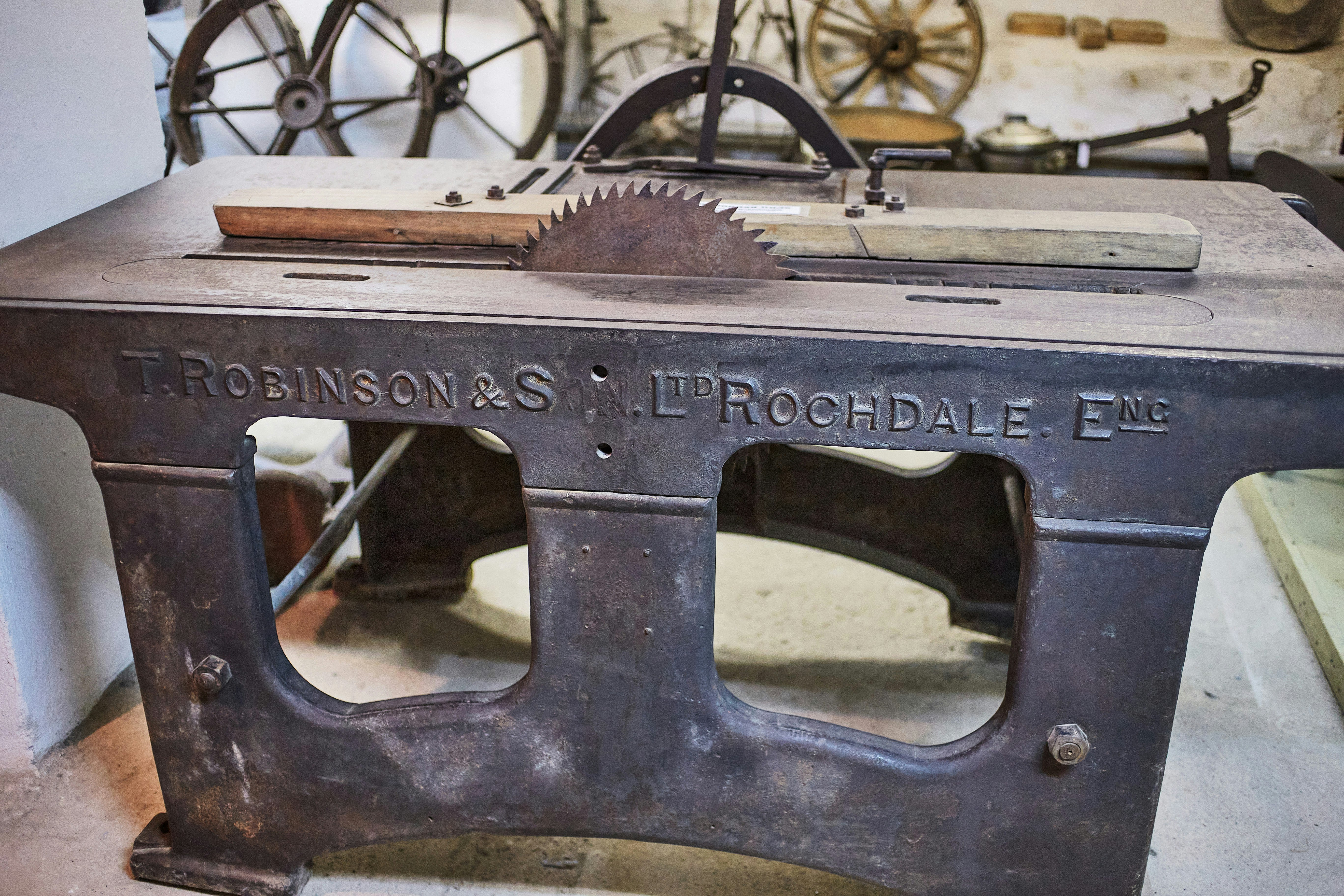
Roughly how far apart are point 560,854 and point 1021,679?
0.82 meters

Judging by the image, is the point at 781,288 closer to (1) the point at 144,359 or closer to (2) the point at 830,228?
(2) the point at 830,228

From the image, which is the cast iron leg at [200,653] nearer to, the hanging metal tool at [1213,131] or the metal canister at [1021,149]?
the metal canister at [1021,149]

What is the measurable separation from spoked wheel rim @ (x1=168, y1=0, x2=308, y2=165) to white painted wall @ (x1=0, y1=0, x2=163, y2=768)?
73.3 inches

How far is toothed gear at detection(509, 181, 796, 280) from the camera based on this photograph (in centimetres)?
153

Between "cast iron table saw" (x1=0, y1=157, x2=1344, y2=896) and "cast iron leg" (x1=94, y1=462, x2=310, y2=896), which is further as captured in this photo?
"cast iron leg" (x1=94, y1=462, x2=310, y2=896)

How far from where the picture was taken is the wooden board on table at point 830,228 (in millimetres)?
1634

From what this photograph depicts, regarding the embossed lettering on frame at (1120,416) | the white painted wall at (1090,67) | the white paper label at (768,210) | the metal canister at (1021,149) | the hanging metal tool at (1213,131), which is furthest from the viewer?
the white painted wall at (1090,67)

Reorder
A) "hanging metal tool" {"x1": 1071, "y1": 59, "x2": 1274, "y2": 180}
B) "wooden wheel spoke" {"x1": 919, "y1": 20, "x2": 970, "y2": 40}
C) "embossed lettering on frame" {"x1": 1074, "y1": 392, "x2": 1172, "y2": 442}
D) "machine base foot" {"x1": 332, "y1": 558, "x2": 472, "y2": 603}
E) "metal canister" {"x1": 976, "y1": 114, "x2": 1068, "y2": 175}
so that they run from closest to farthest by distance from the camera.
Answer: "embossed lettering on frame" {"x1": 1074, "y1": 392, "x2": 1172, "y2": 442} < "machine base foot" {"x1": 332, "y1": 558, "x2": 472, "y2": 603} < "hanging metal tool" {"x1": 1071, "y1": 59, "x2": 1274, "y2": 180} < "metal canister" {"x1": 976, "y1": 114, "x2": 1068, "y2": 175} < "wooden wheel spoke" {"x1": 919, "y1": 20, "x2": 970, "y2": 40}

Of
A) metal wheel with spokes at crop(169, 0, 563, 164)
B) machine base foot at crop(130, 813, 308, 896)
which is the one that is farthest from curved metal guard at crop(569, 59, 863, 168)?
metal wheel with spokes at crop(169, 0, 563, 164)

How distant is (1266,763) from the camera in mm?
2092

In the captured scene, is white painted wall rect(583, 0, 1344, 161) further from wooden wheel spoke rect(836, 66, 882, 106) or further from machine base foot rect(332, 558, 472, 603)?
machine base foot rect(332, 558, 472, 603)

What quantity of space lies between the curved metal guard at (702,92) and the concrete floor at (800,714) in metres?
0.97

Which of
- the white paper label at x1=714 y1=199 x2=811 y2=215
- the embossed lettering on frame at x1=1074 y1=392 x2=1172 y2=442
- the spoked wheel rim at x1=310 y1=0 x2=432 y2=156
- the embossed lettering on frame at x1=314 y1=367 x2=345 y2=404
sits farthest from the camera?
the spoked wheel rim at x1=310 y1=0 x2=432 y2=156

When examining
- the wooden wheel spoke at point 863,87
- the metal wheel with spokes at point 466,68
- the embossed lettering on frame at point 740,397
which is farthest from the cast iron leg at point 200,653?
the wooden wheel spoke at point 863,87
